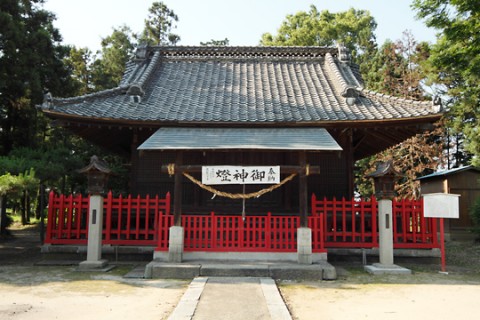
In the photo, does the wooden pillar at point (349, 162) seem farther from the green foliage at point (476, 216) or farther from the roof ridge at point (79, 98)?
the green foliage at point (476, 216)

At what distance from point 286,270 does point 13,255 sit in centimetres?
878

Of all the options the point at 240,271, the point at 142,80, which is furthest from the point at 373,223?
the point at 142,80

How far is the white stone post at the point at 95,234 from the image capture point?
8.91 metres

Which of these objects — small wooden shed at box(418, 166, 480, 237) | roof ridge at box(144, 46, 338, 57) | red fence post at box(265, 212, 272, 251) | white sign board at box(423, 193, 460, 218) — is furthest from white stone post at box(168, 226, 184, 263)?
small wooden shed at box(418, 166, 480, 237)

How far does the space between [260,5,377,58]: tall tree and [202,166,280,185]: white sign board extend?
26567mm

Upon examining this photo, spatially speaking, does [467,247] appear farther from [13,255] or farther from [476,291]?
[13,255]

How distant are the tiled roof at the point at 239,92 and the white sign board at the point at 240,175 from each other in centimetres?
147

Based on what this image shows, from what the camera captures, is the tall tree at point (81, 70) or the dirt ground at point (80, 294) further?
the tall tree at point (81, 70)

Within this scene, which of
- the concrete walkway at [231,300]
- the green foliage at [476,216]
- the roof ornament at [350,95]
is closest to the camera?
the concrete walkway at [231,300]

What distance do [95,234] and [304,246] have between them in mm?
5082

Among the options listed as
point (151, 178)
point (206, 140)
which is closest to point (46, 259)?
point (151, 178)

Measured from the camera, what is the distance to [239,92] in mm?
12031

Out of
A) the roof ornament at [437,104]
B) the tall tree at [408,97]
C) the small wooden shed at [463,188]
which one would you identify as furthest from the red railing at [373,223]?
the tall tree at [408,97]

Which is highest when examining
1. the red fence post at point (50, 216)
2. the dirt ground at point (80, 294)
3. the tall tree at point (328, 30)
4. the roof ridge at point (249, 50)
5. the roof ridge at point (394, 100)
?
the tall tree at point (328, 30)
